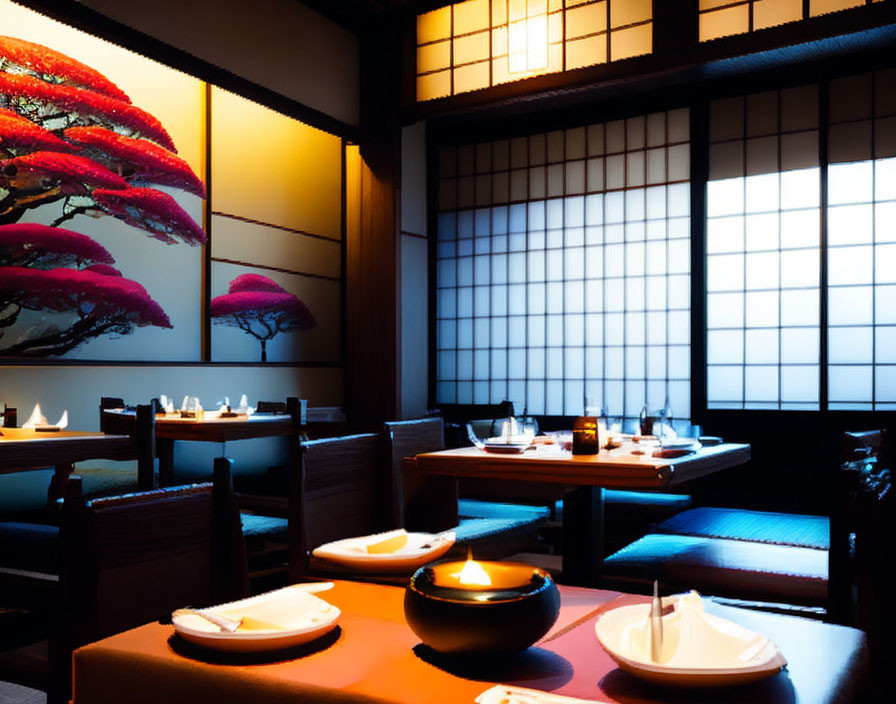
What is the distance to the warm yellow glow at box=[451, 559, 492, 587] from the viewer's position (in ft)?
2.37

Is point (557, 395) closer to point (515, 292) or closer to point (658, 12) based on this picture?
point (515, 292)

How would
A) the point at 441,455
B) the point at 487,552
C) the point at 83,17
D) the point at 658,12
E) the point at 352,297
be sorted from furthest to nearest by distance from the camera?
the point at 352,297 < the point at 658,12 < the point at 83,17 < the point at 487,552 < the point at 441,455

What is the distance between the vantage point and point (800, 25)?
3.14 meters

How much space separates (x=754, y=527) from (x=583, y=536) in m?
0.93

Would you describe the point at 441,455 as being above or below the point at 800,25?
below

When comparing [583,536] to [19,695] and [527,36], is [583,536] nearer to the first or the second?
[19,695]

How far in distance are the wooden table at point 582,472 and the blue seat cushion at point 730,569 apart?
0.34 ft

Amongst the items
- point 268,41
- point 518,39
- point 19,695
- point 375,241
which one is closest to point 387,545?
point 19,695

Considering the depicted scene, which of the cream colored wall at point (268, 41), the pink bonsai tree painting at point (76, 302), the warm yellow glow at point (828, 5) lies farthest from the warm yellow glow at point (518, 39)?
the pink bonsai tree painting at point (76, 302)

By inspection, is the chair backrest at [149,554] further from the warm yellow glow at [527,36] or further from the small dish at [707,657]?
the warm yellow glow at [527,36]

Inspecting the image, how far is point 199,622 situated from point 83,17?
10.0ft

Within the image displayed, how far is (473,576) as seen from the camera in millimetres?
727

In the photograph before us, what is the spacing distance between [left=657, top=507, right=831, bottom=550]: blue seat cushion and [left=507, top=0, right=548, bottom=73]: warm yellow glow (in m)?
2.34

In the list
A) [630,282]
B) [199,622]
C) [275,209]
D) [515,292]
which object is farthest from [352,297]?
[199,622]
